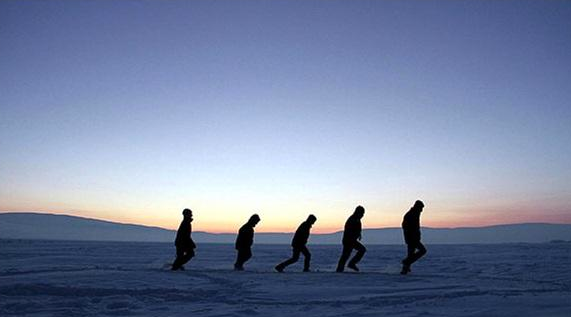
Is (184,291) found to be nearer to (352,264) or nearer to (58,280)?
(58,280)

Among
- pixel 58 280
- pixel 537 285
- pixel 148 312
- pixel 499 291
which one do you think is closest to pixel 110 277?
pixel 58 280

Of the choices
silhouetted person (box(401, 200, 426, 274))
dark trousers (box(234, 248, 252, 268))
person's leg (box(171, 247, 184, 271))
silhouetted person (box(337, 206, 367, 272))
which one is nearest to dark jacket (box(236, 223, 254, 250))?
dark trousers (box(234, 248, 252, 268))

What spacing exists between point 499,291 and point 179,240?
8.25 m

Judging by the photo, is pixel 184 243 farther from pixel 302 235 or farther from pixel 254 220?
pixel 302 235

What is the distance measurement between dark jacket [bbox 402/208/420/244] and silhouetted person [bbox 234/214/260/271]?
420 centimetres

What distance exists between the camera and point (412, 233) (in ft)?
41.8

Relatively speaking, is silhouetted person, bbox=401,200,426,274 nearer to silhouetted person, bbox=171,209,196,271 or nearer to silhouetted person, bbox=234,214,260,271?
silhouetted person, bbox=234,214,260,271

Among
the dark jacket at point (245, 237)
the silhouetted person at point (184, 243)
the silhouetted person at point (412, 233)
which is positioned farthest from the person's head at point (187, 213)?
the silhouetted person at point (412, 233)

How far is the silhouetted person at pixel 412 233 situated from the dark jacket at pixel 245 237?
4415mm

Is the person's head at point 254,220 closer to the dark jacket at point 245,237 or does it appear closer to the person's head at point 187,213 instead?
the dark jacket at point 245,237

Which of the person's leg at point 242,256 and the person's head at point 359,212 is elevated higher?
the person's head at point 359,212

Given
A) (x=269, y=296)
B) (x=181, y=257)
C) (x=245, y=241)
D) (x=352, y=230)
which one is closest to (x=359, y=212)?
(x=352, y=230)

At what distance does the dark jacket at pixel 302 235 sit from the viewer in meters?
14.2

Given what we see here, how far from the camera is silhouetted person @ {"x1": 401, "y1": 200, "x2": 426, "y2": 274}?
12.6 metres
